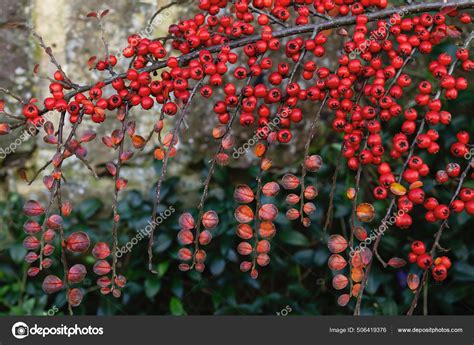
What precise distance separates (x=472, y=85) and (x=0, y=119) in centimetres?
100

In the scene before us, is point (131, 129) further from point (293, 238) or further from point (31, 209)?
point (293, 238)

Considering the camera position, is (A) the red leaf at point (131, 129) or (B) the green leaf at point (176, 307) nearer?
(A) the red leaf at point (131, 129)

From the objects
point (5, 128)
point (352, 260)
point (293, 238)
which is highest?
point (5, 128)

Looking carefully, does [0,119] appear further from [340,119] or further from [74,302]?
[340,119]

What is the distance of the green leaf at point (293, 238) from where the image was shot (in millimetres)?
1259

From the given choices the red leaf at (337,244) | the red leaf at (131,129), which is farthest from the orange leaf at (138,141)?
the red leaf at (337,244)

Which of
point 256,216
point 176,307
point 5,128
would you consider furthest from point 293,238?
point 5,128

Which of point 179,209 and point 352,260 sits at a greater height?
point 352,260

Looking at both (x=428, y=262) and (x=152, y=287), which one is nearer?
(x=428, y=262)

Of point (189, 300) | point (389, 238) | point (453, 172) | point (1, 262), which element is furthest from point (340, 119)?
point (1, 262)

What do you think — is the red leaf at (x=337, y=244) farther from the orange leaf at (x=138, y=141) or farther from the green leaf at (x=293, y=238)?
the green leaf at (x=293, y=238)

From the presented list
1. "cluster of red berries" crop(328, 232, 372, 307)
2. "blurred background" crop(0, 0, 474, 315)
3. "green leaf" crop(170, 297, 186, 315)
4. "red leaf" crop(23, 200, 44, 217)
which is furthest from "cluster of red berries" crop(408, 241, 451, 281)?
"green leaf" crop(170, 297, 186, 315)

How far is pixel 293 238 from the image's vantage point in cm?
126

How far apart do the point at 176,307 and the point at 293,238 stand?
29cm
